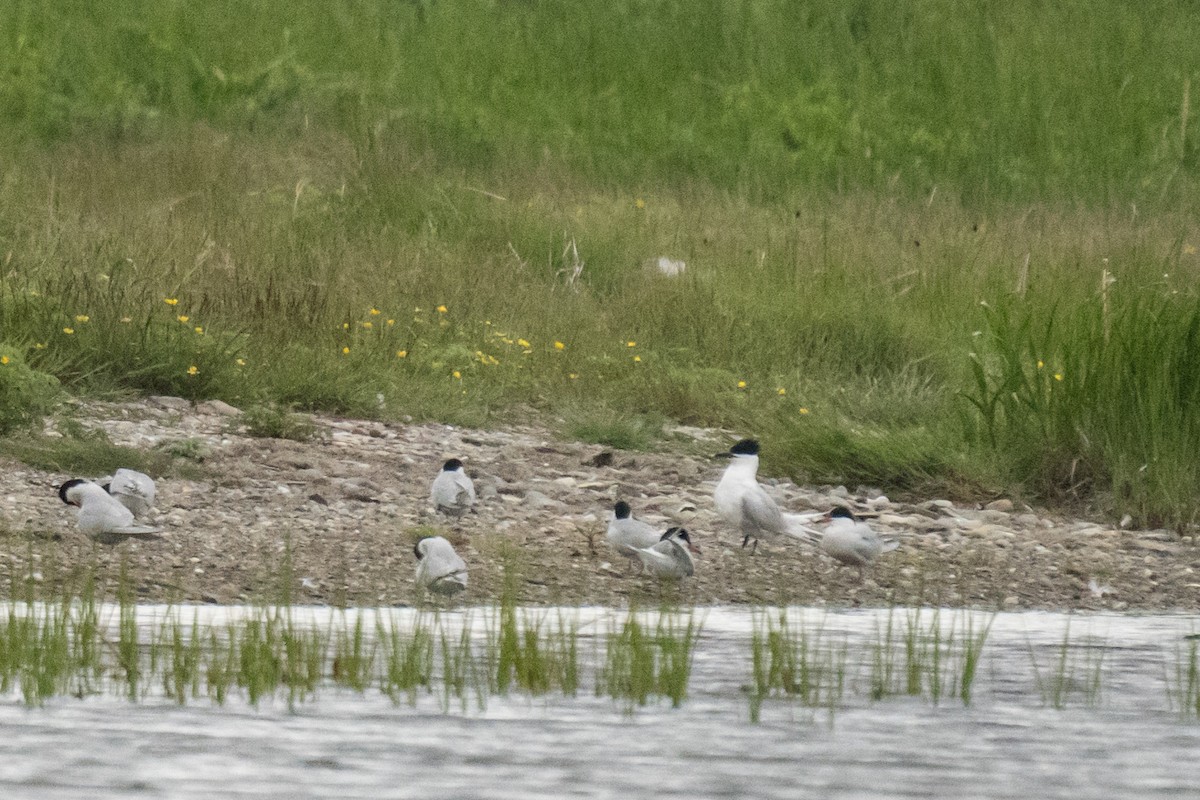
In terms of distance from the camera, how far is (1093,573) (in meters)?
7.42

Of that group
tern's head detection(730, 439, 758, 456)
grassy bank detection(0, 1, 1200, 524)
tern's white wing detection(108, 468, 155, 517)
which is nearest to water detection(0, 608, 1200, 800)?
tern's white wing detection(108, 468, 155, 517)

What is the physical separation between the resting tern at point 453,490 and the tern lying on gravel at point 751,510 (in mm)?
1011

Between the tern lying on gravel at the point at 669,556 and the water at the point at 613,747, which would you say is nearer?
the water at the point at 613,747

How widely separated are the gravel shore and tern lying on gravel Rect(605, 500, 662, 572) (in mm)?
152

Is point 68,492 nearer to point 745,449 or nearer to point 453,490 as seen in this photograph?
point 453,490

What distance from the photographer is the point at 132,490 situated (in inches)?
278

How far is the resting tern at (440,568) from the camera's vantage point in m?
6.41

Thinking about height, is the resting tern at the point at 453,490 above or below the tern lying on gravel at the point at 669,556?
above

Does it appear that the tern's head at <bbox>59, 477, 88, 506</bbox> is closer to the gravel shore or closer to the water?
the gravel shore

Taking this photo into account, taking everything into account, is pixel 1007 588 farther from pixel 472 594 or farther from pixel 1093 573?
pixel 472 594

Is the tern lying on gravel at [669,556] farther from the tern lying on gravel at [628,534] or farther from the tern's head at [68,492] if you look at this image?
the tern's head at [68,492]

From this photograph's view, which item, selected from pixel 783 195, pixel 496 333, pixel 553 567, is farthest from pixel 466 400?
pixel 783 195

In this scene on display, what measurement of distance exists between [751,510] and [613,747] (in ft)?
9.70

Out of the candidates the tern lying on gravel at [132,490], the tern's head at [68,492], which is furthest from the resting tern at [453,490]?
the tern's head at [68,492]
